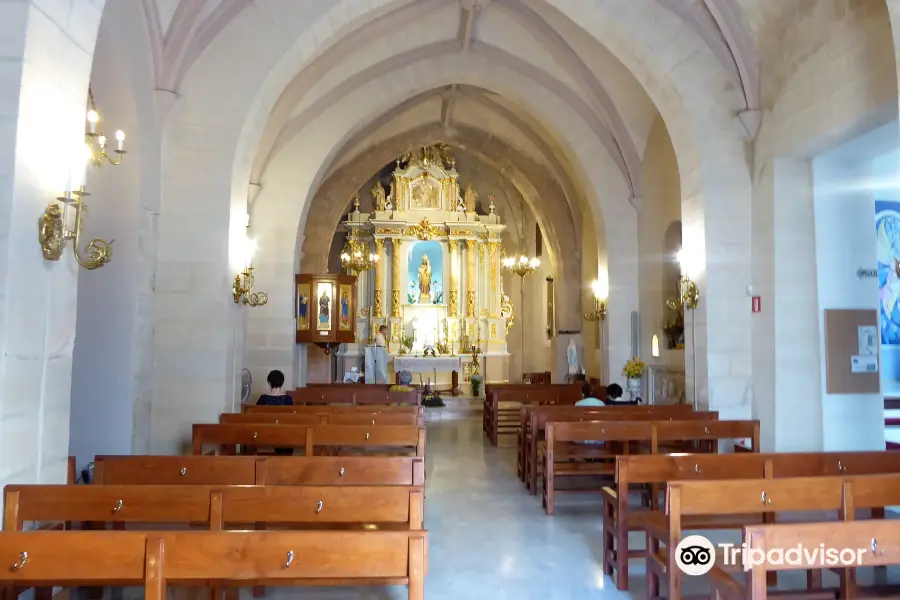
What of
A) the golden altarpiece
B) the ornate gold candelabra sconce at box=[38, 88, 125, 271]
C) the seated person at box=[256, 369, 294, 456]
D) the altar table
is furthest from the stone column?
the ornate gold candelabra sconce at box=[38, 88, 125, 271]

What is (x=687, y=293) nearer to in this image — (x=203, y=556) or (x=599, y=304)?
(x=599, y=304)

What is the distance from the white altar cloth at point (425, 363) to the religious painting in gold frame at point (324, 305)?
469cm

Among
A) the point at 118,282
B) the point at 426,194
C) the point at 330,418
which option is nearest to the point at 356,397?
the point at 330,418

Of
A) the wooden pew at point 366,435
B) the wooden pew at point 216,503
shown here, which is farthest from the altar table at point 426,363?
the wooden pew at point 216,503

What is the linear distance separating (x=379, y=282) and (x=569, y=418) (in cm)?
1157

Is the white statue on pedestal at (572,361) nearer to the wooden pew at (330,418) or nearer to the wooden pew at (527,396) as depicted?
the wooden pew at (527,396)

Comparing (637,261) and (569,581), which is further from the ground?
(637,261)

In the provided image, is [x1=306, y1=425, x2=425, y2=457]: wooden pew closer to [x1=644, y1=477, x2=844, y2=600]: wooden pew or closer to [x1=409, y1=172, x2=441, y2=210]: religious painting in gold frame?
[x1=644, y1=477, x2=844, y2=600]: wooden pew

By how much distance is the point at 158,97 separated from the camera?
7.18m

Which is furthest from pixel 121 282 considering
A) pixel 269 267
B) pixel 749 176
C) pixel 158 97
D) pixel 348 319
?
pixel 749 176

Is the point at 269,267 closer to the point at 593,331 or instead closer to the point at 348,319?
the point at 348,319

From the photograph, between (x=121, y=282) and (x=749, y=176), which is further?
(x=749, y=176)

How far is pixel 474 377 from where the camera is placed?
1573cm

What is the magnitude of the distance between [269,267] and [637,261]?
6435mm
